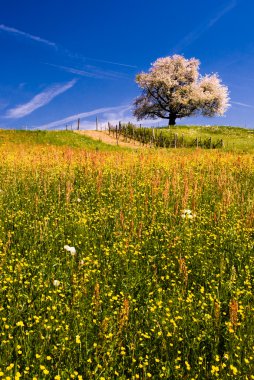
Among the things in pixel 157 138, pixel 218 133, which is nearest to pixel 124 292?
pixel 157 138

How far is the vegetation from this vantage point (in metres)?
3.76

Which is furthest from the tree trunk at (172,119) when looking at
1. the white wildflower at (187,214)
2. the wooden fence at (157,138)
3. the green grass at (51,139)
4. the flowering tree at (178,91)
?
the white wildflower at (187,214)

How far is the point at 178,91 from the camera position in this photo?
5900 cm

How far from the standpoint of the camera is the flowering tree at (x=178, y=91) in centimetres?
5931

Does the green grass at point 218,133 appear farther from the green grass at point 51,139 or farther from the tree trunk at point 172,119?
the green grass at point 51,139

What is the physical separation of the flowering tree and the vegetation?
173ft

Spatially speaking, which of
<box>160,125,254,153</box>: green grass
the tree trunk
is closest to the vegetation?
<box>160,125,254,153</box>: green grass

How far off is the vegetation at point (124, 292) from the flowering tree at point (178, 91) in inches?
2072

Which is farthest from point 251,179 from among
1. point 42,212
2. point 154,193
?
point 42,212

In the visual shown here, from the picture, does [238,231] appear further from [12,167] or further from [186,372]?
[12,167]

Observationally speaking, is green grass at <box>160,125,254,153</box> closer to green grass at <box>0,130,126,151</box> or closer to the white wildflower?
green grass at <box>0,130,126,151</box>

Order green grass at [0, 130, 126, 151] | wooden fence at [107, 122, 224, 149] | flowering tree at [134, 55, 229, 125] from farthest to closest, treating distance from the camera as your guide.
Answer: flowering tree at [134, 55, 229, 125], wooden fence at [107, 122, 224, 149], green grass at [0, 130, 126, 151]

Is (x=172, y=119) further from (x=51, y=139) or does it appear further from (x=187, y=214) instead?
(x=187, y=214)

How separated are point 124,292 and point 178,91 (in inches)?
2261
